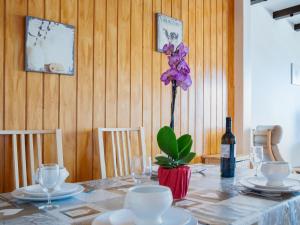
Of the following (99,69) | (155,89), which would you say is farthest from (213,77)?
(99,69)

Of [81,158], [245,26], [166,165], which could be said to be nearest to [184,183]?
[166,165]

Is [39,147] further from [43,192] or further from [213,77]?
[213,77]

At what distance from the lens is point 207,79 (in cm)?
320

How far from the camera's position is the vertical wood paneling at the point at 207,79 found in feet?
10.4

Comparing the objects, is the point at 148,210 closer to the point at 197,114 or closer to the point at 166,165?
the point at 166,165

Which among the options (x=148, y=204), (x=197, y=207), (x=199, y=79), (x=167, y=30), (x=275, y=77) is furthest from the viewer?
(x=275, y=77)

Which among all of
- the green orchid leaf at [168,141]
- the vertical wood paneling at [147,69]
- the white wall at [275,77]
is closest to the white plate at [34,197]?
the green orchid leaf at [168,141]

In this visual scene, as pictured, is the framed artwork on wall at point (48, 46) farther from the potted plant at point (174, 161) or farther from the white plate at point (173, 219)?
the white plate at point (173, 219)

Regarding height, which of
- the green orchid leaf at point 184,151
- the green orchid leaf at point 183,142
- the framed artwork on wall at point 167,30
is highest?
the framed artwork on wall at point 167,30

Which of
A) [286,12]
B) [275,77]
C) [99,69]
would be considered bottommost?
[99,69]

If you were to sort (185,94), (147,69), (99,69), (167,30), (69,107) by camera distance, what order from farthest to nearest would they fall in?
1. (185,94)
2. (167,30)
3. (147,69)
4. (99,69)
5. (69,107)

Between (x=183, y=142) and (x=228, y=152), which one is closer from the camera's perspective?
(x=183, y=142)

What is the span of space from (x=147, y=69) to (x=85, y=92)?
641 millimetres

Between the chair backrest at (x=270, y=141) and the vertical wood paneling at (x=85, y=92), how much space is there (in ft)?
6.56
